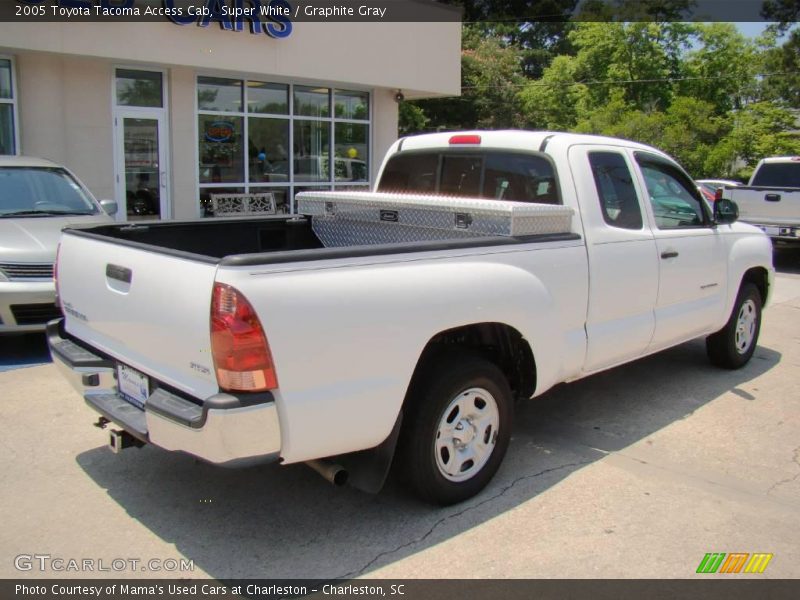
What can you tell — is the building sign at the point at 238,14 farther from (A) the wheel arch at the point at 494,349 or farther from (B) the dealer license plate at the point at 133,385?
(A) the wheel arch at the point at 494,349

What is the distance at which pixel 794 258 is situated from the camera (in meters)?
15.9

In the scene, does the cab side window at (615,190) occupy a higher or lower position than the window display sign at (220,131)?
lower

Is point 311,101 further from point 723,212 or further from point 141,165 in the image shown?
point 723,212

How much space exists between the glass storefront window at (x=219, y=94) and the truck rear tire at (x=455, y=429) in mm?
10811

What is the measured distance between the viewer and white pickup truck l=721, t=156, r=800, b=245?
44.2ft

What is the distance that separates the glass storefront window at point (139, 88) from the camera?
12141 millimetres

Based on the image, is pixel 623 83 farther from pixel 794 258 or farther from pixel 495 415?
pixel 495 415

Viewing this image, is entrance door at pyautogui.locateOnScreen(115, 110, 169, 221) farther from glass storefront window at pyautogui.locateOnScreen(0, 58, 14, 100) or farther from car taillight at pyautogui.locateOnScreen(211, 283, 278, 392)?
car taillight at pyautogui.locateOnScreen(211, 283, 278, 392)

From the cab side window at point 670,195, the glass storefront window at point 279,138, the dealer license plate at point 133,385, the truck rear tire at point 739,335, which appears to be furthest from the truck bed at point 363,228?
the glass storefront window at point 279,138

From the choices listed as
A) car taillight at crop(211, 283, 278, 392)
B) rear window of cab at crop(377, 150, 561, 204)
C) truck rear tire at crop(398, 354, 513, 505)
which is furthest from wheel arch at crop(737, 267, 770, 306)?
car taillight at crop(211, 283, 278, 392)

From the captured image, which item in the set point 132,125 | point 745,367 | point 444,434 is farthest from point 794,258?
point 444,434

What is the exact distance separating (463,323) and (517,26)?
5506 centimetres

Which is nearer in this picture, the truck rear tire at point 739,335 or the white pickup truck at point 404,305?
the white pickup truck at point 404,305

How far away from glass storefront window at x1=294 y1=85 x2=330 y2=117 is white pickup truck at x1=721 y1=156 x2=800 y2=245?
8.27 metres
